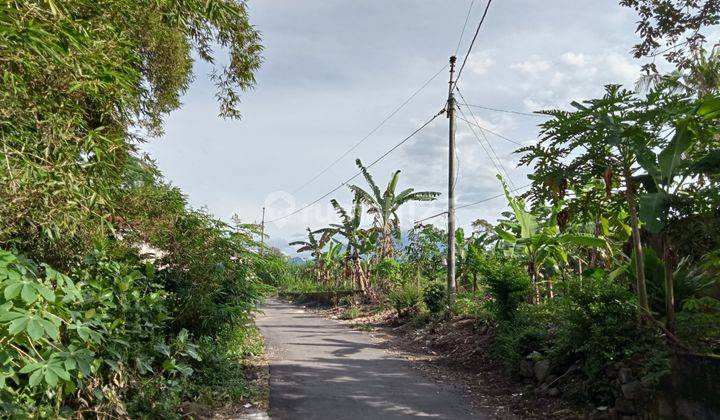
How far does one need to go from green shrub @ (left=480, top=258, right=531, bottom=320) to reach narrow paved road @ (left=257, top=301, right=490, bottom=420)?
189 centimetres

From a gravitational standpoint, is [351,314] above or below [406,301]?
below

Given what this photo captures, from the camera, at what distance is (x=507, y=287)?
833cm

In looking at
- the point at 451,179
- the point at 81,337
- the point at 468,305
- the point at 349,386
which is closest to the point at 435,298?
the point at 468,305

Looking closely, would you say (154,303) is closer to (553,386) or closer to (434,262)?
(553,386)

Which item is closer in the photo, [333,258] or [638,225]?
[638,225]

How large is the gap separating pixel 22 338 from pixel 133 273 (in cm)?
184

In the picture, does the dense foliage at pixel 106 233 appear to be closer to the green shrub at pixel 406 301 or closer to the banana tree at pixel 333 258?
the green shrub at pixel 406 301

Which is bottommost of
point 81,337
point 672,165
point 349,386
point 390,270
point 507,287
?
point 349,386

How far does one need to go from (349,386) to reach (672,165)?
5.05m

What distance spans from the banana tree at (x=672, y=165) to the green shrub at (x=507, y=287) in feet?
9.75

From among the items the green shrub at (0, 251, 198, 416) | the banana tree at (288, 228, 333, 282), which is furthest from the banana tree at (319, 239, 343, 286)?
the green shrub at (0, 251, 198, 416)

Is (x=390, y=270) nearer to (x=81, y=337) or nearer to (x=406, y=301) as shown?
Answer: (x=406, y=301)

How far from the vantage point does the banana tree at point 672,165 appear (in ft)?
16.0

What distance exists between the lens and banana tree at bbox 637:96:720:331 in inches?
192
